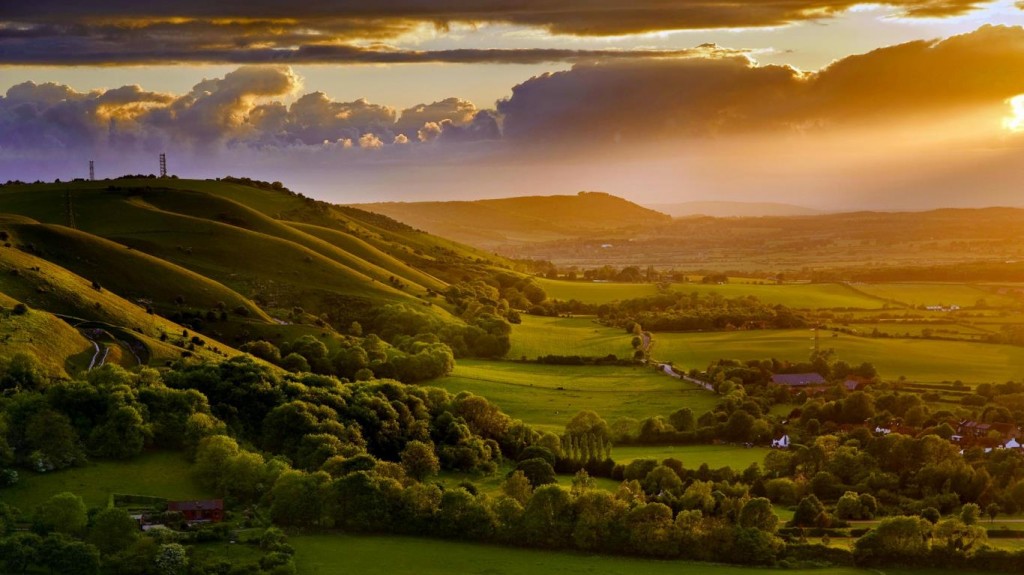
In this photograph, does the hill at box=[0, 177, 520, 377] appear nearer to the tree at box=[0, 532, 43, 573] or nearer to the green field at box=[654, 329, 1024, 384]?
the tree at box=[0, 532, 43, 573]

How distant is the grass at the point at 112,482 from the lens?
66312mm

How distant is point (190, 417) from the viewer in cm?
7894

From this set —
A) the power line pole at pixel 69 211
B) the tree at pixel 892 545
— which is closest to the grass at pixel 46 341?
the tree at pixel 892 545

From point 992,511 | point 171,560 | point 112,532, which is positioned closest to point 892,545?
point 992,511

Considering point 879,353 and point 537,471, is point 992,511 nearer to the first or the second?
point 537,471

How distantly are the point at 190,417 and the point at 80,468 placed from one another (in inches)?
369

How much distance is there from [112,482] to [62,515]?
29.5 feet

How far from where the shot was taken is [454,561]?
214ft

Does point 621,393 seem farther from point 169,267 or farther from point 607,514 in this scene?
point 169,267

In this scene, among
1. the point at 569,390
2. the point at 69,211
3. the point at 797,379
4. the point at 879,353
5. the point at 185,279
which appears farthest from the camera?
the point at 69,211

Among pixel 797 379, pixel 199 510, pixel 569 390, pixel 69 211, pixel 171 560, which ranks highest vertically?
pixel 69 211

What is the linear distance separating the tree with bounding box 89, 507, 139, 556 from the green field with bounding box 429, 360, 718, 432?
4808 cm

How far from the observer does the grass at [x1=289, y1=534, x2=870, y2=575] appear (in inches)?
2475

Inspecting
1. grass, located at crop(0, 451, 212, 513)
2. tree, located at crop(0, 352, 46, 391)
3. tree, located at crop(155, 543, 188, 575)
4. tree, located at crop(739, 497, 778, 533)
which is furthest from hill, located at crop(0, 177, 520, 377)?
tree, located at crop(739, 497, 778, 533)
